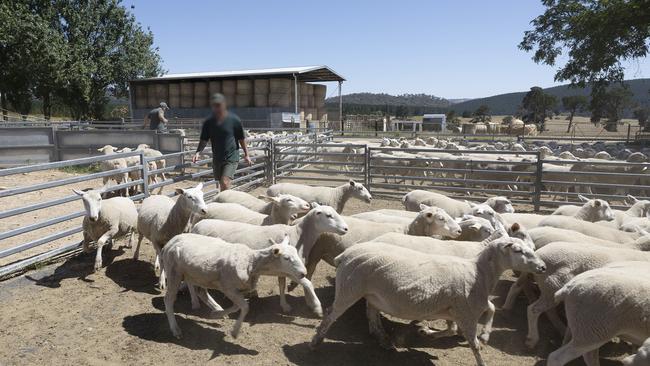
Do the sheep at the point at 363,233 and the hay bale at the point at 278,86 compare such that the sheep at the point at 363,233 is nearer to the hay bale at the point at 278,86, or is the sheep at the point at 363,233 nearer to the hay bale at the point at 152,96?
the hay bale at the point at 278,86

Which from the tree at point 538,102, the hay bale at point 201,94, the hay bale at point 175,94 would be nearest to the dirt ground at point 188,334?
the hay bale at point 201,94

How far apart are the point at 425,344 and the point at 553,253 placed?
1459 mm

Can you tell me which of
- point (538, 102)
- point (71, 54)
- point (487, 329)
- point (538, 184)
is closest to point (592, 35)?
point (538, 184)

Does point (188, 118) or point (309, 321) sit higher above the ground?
point (188, 118)

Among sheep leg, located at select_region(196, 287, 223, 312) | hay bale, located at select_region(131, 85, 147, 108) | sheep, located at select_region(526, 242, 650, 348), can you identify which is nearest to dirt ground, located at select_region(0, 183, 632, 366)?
sheep leg, located at select_region(196, 287, 223, 312)

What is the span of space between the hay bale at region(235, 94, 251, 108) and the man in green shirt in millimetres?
21205

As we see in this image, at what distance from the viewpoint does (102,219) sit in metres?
5.64

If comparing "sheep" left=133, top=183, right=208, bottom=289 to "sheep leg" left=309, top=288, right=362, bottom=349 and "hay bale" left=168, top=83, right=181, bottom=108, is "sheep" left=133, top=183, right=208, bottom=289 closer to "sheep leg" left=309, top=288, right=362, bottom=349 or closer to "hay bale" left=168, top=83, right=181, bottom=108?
"sheep leg" left=309, top=288, right=362, bottom=349

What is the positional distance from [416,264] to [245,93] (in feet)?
82.6

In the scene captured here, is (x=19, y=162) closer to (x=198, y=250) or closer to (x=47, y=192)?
(x=47, y=192)

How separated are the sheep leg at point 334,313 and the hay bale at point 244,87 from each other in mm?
24630

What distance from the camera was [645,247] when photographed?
4559mm

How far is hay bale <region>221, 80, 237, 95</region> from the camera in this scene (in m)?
27.8

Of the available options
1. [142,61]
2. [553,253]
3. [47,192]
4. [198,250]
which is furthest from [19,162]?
[142,61]
